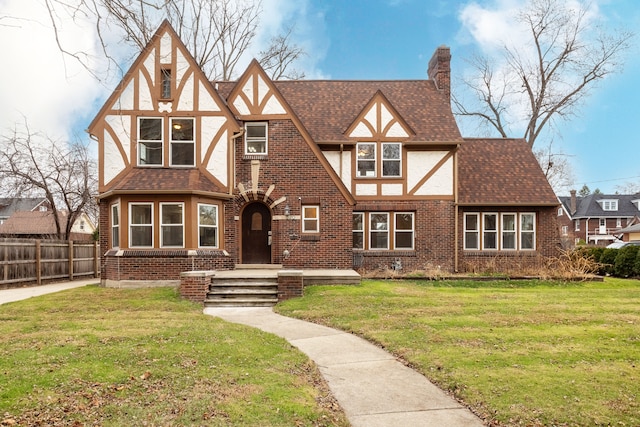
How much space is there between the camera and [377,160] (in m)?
18.1

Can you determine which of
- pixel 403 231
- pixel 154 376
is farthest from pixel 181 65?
pixel 154 376

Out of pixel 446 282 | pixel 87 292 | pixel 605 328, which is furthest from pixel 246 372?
pixel 446 282

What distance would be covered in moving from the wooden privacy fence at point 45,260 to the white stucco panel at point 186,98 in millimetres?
7805

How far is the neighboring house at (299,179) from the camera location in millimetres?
14820

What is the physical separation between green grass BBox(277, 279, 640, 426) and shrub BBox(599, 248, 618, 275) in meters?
8.67

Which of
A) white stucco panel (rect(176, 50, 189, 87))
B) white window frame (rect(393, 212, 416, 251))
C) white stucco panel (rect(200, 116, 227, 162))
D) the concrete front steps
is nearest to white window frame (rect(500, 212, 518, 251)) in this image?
white window frame (rect(393, 212, 416, 251))

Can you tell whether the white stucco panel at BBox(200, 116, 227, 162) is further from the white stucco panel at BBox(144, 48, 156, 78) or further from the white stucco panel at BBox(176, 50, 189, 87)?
the white stucco panel at BBox(144, 48, 156, 78)

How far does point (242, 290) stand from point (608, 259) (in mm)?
18408

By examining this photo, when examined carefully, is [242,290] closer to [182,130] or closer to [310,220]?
[310,220]

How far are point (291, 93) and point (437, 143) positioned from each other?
6749 millimetres

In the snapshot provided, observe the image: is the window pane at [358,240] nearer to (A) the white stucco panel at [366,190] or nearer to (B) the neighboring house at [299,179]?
(B) the neighboring house at [299,179]

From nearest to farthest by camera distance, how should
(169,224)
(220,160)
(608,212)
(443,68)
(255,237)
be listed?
(169,224) → (220,160) → (255,237) → (443,68) → (608,212)

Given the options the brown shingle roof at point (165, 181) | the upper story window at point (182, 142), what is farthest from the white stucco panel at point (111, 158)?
the upper story window at point (182, 142)

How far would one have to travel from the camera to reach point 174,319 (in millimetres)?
8969
